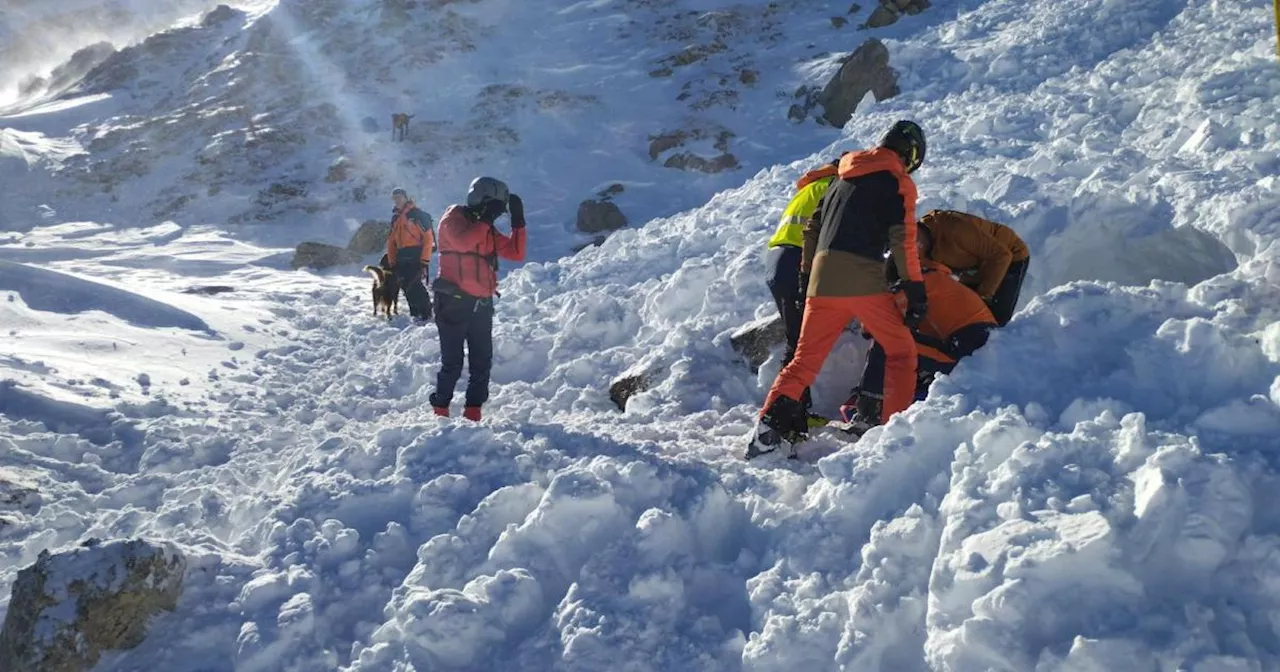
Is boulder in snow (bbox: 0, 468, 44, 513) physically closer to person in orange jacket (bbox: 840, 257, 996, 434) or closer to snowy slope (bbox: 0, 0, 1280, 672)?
snowy slope (bbox: 0, 0, 1280, 672)

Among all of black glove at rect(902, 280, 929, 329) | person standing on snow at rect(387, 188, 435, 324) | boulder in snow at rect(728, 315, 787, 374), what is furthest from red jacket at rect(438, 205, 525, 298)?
person standing on snow at rect(387, 188, 435, 324)

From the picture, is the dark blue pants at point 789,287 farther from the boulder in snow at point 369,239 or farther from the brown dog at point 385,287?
the boulder in snow at point 369,239

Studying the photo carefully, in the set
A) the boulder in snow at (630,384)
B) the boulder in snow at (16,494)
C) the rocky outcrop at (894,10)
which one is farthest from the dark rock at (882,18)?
the boulder in snow at (16,494)

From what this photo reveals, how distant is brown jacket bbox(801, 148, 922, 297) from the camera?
4.17m

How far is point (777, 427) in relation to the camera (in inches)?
172

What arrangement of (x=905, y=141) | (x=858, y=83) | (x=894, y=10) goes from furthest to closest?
(x=894, y=10)
(x=858, y=83)
(x=905, y=141)

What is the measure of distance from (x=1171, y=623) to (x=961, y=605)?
56 centimetres

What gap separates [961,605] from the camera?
2.61m

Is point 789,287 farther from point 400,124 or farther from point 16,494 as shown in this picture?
point 400,124

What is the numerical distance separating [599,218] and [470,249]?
13.2 metres

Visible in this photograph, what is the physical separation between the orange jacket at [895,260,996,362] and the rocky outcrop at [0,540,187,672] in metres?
4.06

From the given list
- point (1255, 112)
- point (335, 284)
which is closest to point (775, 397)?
point (1255, 112)

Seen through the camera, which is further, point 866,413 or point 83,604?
point 866,413

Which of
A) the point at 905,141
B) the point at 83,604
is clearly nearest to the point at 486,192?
the point at 905,141
